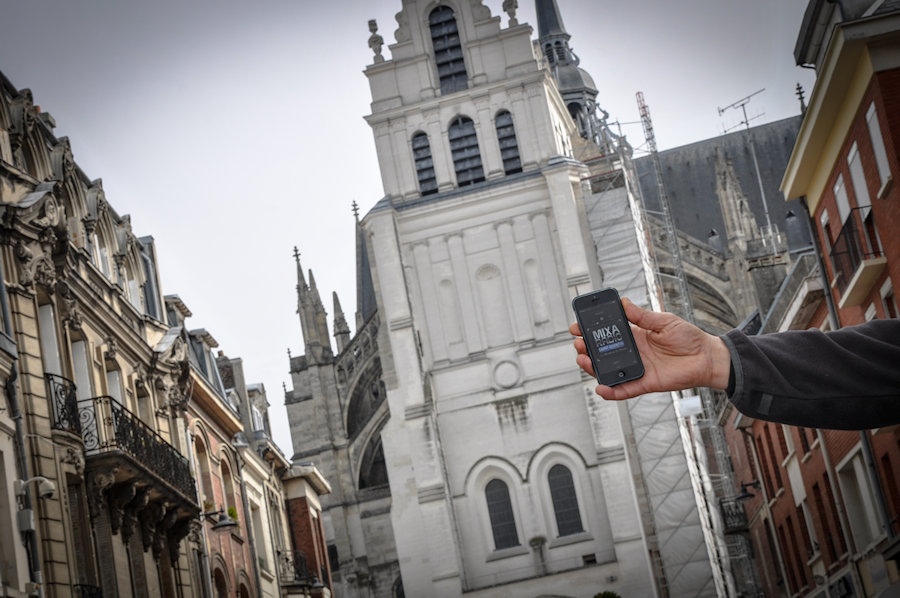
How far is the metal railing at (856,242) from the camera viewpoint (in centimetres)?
1883

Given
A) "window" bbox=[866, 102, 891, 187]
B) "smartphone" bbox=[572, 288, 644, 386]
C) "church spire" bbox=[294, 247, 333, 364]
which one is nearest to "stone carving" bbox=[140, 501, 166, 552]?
"window" bbox=[866, 102, 891, 187]

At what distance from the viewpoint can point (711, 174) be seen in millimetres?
69375

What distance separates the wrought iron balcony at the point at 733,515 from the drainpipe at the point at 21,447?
26575 mm

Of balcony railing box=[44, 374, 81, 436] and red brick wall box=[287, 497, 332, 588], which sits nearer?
balcony railing box=[44, 374, 81, 436]

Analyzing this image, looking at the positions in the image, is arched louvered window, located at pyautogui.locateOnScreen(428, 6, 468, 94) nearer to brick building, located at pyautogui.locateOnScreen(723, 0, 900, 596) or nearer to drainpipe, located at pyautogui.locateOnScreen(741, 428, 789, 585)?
drainpipe, located at pyautogui.locateOnScreen(741, 428, 789, 585)

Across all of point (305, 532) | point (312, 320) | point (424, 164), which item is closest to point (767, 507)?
point (305, 532)

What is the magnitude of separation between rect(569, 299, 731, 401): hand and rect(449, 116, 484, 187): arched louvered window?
4200 cm

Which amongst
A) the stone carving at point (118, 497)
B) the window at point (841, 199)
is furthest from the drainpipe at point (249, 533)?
the window at point (841, 199)

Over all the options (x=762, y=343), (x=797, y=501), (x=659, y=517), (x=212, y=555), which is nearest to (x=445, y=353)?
(x=659, y=517)

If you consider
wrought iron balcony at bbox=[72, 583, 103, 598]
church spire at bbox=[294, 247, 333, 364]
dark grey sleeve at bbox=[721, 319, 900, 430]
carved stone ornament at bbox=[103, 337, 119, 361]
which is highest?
church spire at bbox=[294, 247, 333, 364]

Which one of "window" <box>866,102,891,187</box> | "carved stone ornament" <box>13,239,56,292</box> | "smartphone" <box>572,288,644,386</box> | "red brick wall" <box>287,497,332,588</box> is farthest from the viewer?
"red brick wall" <box>287,497,332,588</box>

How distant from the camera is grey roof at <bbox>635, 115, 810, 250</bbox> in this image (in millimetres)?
67125

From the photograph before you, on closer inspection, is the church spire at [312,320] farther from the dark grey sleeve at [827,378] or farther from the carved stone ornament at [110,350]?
the dark grey sleeve at [827,378]

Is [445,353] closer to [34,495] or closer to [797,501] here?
[797,501]
